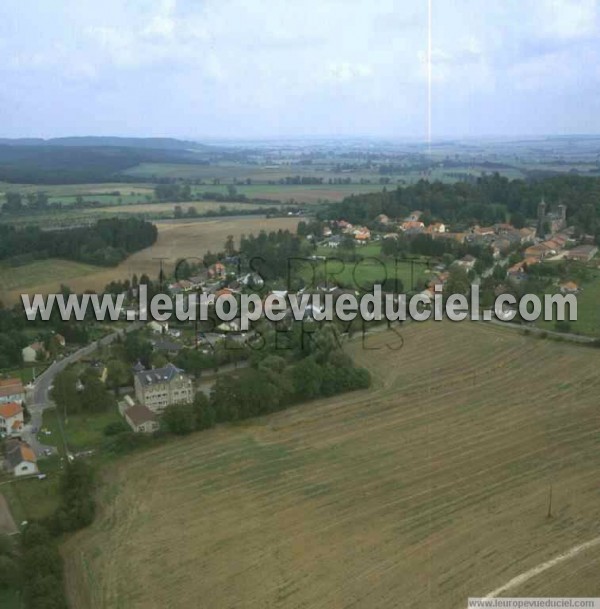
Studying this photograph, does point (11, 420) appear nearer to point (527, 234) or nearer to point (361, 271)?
point (361, 271)

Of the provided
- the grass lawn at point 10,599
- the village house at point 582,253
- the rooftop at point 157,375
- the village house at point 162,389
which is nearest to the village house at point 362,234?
the village house at point 582,253

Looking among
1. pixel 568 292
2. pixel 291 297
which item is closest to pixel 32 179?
pixel 291 297

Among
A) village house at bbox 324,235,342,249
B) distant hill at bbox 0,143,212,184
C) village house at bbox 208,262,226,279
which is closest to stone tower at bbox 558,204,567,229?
village house at bbox 324,235,342,249

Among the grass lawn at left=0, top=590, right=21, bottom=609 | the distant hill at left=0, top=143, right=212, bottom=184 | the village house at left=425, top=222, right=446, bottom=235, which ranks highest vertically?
the distant hill at left=0, top=143, right=212, bottom=184

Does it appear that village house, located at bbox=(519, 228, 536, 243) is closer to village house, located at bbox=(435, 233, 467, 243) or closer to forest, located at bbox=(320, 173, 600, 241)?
forest, located at bbox=(320, 173, 600, 241)

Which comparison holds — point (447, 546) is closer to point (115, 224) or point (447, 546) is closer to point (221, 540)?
point (221, 540)

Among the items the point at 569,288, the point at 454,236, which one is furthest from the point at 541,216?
the point at 569,288
